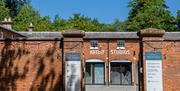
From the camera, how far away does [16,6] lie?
74.2 m

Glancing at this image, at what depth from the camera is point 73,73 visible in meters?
14.8

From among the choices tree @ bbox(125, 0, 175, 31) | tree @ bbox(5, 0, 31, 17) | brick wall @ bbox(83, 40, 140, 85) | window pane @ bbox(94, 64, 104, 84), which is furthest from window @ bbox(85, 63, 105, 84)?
tree @ bbox(5, 0, 31, 17)

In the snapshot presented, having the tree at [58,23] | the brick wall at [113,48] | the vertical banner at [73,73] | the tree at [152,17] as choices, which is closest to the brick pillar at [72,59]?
the vertical banner at [73,73]

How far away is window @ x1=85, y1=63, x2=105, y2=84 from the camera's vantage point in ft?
133

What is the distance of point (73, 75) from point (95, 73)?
2625cm

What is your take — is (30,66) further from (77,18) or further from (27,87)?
(77,18)

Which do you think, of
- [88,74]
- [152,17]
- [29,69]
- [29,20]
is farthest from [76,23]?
[29,69]

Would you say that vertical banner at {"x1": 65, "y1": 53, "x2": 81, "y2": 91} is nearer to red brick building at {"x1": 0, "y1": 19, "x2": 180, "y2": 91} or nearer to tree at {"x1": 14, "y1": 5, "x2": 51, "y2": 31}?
red brick building at {"x1": 0, "y1": 19, "x2": 180, "y2": 91}

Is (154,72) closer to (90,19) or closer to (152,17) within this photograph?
(152,17)

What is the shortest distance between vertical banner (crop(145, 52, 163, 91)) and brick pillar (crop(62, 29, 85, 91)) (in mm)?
2490

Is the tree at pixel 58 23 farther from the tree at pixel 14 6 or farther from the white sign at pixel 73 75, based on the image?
the white sign at pixel 73 75

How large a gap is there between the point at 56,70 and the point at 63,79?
0.51 metres

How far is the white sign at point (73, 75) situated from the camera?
48.2 feet

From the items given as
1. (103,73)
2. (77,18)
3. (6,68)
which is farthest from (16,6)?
(6,68)
